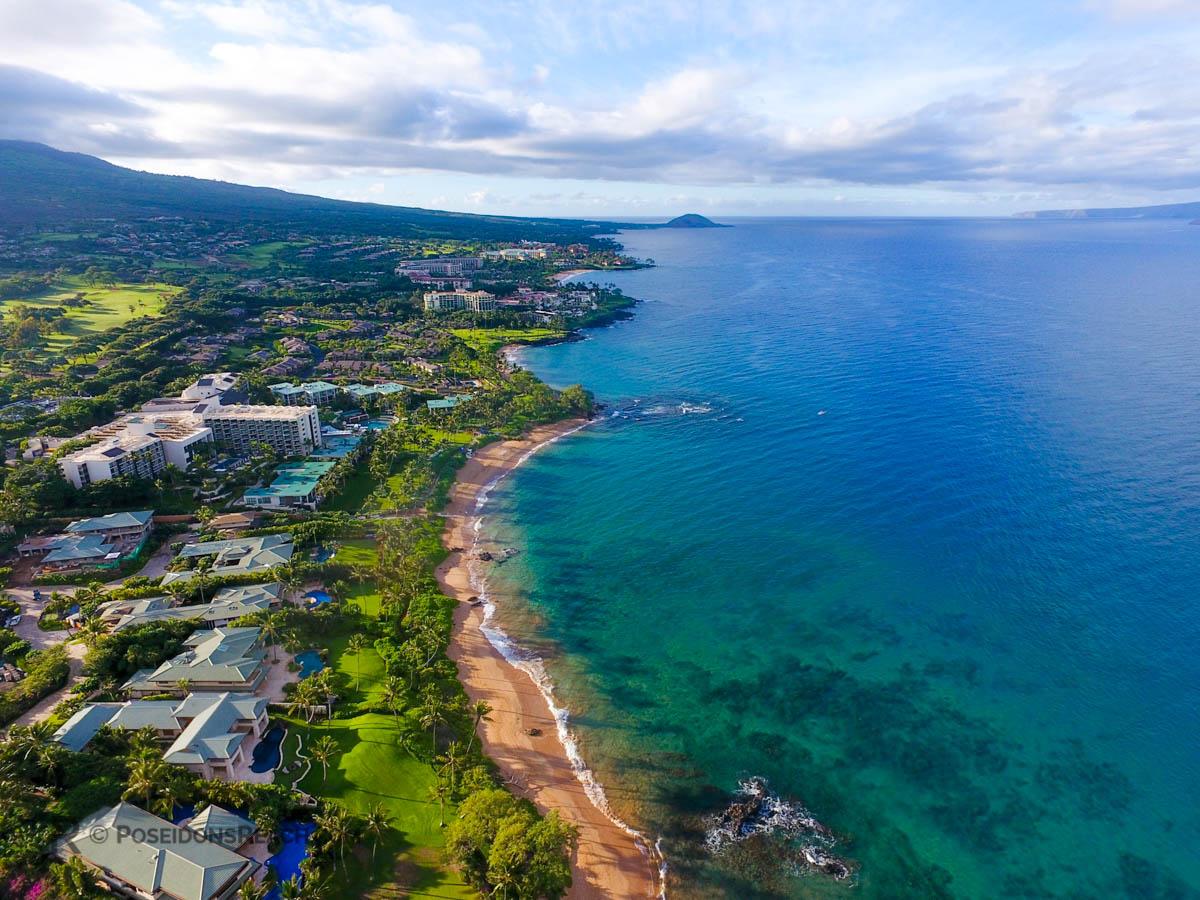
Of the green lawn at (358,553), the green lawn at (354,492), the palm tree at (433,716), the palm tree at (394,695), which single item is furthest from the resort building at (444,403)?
the palm tree at (433,716)

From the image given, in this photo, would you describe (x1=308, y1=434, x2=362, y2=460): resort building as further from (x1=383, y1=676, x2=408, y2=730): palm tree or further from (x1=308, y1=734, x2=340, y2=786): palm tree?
(x1=308, y1=734, x2=340, y2=786): palm tree

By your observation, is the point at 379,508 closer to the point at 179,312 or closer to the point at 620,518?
the point at 620,518

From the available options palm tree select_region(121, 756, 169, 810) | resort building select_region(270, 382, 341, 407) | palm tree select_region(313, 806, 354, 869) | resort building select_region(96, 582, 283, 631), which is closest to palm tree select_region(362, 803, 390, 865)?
palm tree select_region(313, 806, 354, 869)

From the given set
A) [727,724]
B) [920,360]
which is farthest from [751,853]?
[920,360]

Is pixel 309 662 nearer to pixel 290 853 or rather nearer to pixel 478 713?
pixel 478 713

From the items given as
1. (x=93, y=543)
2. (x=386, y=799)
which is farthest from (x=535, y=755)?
(x=93, y=543)

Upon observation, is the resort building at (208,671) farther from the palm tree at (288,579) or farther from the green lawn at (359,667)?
the palm tree at (288,579)
